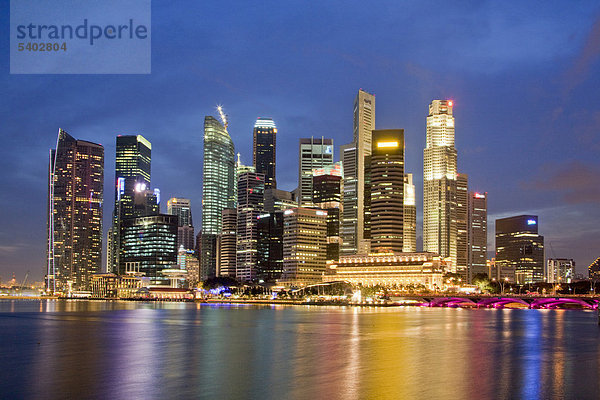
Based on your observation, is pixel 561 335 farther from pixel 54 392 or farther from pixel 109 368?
pixel 54 392

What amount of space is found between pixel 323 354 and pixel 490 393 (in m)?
24.5

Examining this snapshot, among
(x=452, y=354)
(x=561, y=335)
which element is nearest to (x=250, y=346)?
(x=452, y=354)

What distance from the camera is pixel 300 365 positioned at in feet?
187

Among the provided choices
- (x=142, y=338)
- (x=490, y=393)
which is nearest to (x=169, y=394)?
(x=490, y=393)

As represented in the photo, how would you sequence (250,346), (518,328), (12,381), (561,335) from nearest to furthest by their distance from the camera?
(12,381) → (250,346) → (561,335) → (518,328)

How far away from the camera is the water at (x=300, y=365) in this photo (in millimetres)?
44062

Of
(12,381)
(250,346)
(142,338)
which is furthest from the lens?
(142,338)

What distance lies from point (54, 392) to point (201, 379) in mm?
11458

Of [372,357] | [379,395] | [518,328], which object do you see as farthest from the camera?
[518,328]

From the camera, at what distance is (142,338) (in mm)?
85125

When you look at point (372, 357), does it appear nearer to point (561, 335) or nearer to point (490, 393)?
point (490, 393)

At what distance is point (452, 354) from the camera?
6625 cm

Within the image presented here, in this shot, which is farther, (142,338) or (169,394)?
(142,338)

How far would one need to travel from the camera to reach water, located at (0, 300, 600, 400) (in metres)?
44.1
